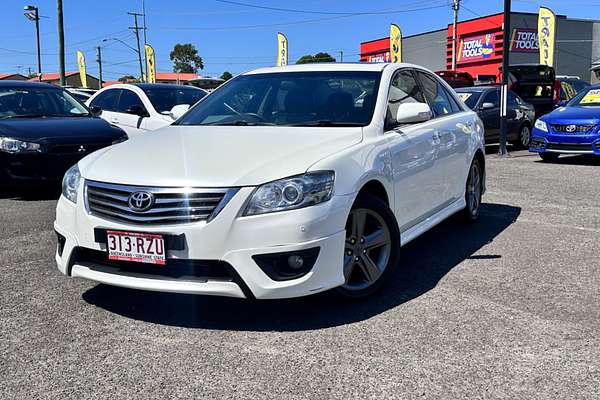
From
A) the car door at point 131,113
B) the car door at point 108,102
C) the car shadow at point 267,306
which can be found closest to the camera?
the car shadow at point 267,306

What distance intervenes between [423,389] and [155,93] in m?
8.22

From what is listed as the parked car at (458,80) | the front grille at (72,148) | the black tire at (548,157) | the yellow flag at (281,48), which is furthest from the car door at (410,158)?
the yellow flag at (281,48)

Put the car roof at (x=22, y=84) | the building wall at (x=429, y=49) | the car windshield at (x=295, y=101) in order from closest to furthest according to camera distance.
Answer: the car windshield at (x=295, y=101), the car roof at (x=22, y=84), the building wall at (x=429, y=49)

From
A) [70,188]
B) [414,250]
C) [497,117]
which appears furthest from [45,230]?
[497,117]

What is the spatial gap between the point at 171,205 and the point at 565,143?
30.7 ft

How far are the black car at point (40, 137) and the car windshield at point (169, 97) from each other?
1442mm

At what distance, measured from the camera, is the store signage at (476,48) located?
40719mm

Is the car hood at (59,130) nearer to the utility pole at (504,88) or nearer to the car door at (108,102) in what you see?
the car door at (108,102)

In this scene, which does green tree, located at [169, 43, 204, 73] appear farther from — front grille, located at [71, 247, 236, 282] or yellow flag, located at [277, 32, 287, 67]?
front grille, located at [71, 247, 236, 282]

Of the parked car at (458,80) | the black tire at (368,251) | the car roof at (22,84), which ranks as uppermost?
the parked car at (458,80)

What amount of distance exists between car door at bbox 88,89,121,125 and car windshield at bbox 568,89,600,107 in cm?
848

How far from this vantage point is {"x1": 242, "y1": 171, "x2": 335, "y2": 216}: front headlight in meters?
3.19

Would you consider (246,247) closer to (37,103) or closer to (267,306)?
(267,306)

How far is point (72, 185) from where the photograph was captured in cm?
374
